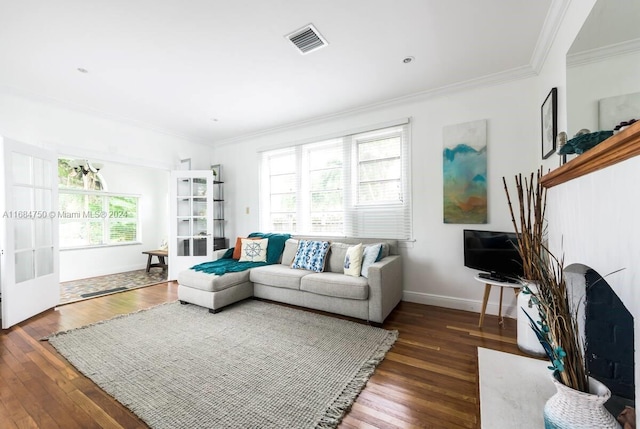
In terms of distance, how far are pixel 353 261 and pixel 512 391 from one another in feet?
5.94

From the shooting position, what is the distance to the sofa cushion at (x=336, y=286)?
8.65 feet

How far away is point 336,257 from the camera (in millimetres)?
3346

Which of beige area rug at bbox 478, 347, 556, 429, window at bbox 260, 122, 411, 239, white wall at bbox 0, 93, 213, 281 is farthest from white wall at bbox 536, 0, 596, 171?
white wall at bbox 0, 93, 213, 281

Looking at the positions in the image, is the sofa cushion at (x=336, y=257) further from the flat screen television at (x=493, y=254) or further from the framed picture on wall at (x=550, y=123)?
the framed picture on wall at (x=550, y=123)

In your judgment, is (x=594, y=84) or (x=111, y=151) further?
(x=111, y=151)

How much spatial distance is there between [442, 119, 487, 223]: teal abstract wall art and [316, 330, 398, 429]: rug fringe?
1745mm

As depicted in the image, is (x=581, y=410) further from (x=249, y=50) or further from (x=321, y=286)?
(x=249, y=50)

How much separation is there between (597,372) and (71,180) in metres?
7.45

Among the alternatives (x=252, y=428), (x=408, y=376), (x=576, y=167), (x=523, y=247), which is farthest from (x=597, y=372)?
(x=252, y=428)

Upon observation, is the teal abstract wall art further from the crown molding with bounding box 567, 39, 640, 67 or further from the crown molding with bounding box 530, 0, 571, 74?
the crown molding with bounding box 567, 39, 640, 67

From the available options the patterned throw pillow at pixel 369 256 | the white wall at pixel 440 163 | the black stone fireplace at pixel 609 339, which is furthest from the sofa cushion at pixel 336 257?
the black stone fireplace at pixel 609 339

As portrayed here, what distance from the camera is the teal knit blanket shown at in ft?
10.8

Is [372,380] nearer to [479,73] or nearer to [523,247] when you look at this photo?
[523,247]

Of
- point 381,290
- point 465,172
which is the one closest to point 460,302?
point 381,290
